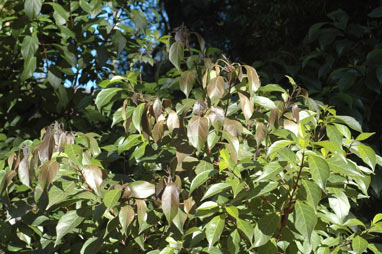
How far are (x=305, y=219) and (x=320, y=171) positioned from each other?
163 mm

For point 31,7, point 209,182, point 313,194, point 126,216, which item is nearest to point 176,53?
point 209,182

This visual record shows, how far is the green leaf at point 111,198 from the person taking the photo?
4.23 feet

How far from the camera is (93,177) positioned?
1.34 meters

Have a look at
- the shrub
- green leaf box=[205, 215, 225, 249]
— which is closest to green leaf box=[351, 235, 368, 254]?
the shrub

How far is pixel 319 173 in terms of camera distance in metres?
1.11

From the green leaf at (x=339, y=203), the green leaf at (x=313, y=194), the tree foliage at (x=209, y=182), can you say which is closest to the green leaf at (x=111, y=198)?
the tree foliage at (x=209, y=182)

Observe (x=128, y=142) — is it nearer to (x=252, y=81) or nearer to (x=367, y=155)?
(x=252, y=81)

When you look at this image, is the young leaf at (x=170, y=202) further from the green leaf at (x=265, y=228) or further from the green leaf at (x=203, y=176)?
the green leaf at (x=265, y=228)

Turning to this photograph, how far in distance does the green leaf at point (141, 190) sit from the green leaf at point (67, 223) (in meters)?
0.23

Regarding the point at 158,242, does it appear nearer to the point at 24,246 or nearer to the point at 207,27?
the point at 24,246

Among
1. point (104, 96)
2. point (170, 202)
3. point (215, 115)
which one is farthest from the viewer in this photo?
point (104, 96)

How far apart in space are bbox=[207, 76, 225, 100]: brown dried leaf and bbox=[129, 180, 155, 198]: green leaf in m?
0.36

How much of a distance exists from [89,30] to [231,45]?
4.09m

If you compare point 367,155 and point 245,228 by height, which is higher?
point 367,155
